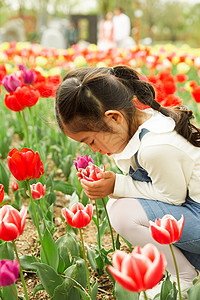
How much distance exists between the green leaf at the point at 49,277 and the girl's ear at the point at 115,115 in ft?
1.76

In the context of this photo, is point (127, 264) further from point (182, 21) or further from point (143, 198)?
point (182, 21)

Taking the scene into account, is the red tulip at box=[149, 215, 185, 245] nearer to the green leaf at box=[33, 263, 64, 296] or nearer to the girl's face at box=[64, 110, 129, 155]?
the green leaf at box=[33, 263, 64, 296]

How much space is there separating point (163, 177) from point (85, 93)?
391mm

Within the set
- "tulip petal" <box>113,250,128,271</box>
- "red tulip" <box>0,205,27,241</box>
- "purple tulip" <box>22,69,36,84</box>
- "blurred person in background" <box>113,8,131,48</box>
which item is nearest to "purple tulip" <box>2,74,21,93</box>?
"purple tulip" <box>22,69,36,84</box>

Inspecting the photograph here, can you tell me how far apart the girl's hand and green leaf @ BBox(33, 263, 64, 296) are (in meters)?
0.29

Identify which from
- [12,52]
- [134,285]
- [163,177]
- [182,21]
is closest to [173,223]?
[134,285]

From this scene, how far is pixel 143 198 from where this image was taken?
4.91 ft

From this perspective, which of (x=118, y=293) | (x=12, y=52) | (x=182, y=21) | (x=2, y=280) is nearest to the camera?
(x=2, y=280)

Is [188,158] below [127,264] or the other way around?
below

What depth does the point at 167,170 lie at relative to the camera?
1.36 m

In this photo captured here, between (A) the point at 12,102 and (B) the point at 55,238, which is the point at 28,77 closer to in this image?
(A) the point at 12,102

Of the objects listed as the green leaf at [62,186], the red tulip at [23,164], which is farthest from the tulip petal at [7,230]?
the green leaf at [62,186]

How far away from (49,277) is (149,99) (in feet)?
2.41

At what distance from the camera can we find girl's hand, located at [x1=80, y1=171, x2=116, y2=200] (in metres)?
1.39
